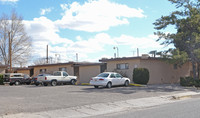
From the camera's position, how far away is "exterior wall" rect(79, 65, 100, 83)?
3183 centimetres

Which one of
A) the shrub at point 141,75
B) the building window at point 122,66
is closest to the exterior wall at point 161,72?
the shrub at point 141,75

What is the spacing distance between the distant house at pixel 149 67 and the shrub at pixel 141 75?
4.85 ft

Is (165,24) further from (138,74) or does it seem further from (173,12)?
(138,74)

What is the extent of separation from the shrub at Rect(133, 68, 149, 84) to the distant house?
148 cm

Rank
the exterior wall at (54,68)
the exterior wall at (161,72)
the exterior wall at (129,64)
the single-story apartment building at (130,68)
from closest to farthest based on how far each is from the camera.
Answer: the exterior wall at (129,64) < the single-story apartment building at (130,68) < the exterior wall at (161,72) < the exterior wall at (54,68)

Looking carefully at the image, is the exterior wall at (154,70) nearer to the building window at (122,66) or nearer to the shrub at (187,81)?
the building window at (122,66)

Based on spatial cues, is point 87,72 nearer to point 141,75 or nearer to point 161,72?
point 141,75

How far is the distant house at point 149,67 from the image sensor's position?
28000 mm

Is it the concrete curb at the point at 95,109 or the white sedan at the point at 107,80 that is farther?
the white sedan at the point at 107,80

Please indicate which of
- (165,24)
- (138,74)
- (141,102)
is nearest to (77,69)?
(138,74)

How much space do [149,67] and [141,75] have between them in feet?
10.3

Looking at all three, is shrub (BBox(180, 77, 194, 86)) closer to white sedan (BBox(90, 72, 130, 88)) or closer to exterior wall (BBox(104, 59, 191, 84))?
exterior wall (BBox(104, 59, 191, 84))

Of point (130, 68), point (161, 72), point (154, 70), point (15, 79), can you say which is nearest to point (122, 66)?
point (130, 68)

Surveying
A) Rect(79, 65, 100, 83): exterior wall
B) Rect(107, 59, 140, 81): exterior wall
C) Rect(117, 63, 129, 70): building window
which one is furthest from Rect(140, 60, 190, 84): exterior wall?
Rect(79, 65, 100, 83): exterior wall
